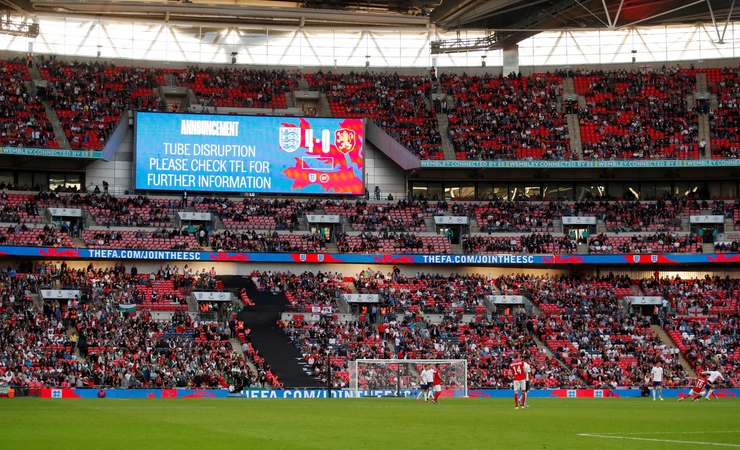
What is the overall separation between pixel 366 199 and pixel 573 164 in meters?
14.2

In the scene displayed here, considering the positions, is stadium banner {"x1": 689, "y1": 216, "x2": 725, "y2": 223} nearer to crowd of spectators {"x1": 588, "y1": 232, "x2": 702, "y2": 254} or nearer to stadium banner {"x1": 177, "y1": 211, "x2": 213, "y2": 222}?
crowd of spectators {"x1": 588, "y1": 232, "x2": 702, "y2": 254}

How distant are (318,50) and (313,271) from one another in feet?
72.8

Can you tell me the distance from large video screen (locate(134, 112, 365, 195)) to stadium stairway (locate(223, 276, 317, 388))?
862 cm

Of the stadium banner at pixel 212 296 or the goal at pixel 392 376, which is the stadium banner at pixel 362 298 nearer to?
the stadium banner at pixel 212 296

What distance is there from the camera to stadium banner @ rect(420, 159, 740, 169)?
63125 millimetres

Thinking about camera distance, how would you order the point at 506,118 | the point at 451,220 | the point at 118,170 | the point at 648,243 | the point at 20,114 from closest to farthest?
the point at 648,243, the point at 20,114, the point at 451,220, the point at 118,170, the point at 506,118

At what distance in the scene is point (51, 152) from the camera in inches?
2308

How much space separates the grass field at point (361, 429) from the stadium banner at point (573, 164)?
36227mm

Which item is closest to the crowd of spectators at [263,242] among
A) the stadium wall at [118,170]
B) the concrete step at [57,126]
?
the stadium wall at [118,170]

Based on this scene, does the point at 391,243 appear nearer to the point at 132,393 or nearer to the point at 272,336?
the point at 272,336

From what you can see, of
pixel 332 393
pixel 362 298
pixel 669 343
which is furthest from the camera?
pixel 362 298

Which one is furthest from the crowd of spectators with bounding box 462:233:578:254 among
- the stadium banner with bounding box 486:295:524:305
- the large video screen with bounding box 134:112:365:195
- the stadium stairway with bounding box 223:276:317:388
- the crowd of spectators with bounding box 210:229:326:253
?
the stadium stairway with bounding box 223:276:317:388

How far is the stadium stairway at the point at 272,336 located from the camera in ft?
149

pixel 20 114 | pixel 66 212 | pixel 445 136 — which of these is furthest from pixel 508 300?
pixel 20 114
